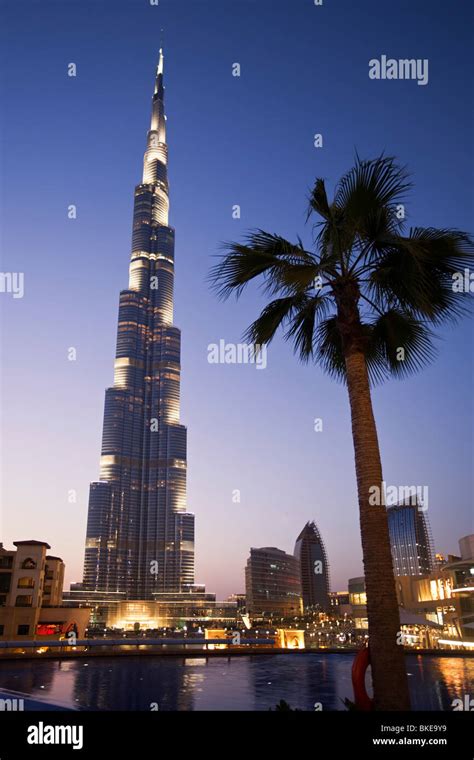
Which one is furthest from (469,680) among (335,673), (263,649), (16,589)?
(16,589)

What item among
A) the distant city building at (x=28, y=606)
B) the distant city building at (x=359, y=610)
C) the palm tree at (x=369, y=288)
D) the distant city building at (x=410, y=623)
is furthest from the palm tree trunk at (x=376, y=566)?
the distant city building at (x=359, y=610)

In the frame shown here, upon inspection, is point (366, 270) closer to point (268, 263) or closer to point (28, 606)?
point (268, 263)

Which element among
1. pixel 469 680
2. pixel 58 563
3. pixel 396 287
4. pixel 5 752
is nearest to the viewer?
pixel 5 752

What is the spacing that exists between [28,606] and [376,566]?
2487 inches

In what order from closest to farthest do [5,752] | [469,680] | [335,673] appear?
1. [5,752]
2. [469,680]
3. [335,673]

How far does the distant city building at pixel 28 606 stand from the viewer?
193 ft

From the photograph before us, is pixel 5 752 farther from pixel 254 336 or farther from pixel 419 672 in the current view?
pixel 419 672

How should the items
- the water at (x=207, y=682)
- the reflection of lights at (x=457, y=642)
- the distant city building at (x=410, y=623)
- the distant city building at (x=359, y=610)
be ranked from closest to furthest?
the water at (x=207, y=682) < the distant city building at (x=410, y=623) < the reflection of lights at (x=457, y=642) < the distant city building at (x=359, y=610)

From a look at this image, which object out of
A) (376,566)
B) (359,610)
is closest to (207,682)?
(376,566)

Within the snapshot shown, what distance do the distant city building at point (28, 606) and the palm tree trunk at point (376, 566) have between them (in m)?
59.2

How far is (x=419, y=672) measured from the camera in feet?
55.4

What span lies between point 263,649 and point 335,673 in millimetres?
7092

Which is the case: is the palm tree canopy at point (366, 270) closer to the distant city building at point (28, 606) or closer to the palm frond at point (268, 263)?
the palm frond at point (268, 263)

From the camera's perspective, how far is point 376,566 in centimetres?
773
